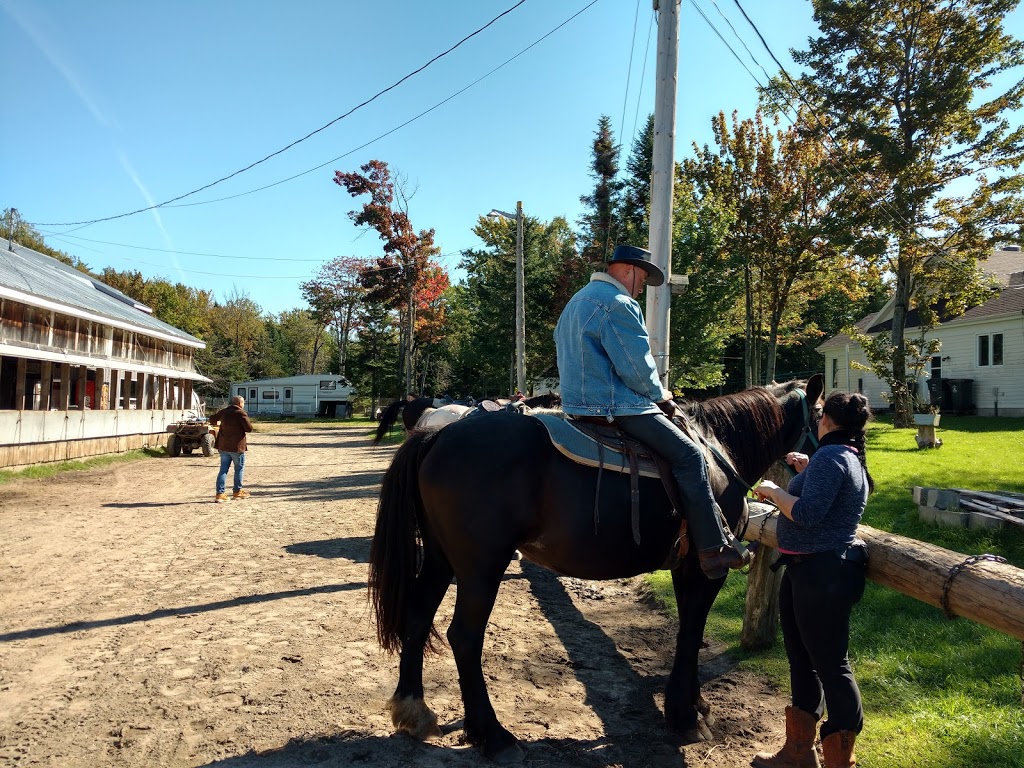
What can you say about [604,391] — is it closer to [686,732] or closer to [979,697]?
[686,732]

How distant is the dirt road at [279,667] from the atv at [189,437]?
47.2ft

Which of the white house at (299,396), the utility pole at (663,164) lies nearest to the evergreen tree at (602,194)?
the utility pole at (663,164)

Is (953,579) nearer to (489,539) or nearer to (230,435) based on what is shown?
(489,539)

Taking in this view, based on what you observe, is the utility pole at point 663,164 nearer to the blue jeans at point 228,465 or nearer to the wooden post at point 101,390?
Result: the blue jeans at point 228,465

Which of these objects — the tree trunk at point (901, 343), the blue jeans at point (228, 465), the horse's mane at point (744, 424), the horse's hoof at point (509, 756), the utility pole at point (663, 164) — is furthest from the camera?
the tree trunk at point (901, 343)

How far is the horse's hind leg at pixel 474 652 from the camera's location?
3506 millimetres

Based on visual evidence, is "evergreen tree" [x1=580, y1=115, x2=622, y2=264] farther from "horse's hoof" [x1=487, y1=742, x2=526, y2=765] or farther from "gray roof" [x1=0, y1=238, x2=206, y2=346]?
"horse's hoof" [x1=487, y1=742, x2=526, y2=765]

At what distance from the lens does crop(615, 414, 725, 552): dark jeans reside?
11.4 ft

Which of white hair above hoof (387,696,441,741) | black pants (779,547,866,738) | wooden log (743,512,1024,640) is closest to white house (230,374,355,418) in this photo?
white hair above hoof (387,696,441,741)

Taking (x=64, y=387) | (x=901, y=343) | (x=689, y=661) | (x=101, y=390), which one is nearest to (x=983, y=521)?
(x=689, y=661)

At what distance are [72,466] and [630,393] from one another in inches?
776

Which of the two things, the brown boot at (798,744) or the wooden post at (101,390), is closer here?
the brown boot at (798,744)

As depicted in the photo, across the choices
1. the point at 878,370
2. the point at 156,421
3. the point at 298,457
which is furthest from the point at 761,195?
the point at 156,421

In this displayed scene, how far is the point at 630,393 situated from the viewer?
3631 mm
